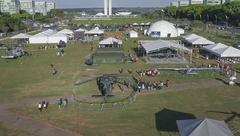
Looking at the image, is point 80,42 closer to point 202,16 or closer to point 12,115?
point 12,115

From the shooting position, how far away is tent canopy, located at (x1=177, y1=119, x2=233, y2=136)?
18.9 meters

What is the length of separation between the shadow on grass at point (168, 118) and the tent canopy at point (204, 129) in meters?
4.62

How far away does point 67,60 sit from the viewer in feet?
184

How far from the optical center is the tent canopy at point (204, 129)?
1888 centimetres

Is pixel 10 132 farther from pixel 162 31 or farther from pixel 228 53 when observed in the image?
pixel 162 31

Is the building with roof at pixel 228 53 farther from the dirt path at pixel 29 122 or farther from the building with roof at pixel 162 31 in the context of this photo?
the building with roof at pixel 162 31

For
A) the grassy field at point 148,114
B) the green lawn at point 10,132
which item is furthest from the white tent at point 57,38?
the green lawn at point 10,132

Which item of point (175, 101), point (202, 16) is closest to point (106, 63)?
point (175, 101)

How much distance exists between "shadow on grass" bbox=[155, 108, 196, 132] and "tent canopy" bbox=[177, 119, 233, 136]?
4.62m

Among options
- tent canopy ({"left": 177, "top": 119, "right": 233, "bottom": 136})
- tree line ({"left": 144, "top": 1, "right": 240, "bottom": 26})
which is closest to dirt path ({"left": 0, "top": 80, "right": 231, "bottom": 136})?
tent canopy ({"left": 177, "top": 119, "right": 233, "bottom": 136})

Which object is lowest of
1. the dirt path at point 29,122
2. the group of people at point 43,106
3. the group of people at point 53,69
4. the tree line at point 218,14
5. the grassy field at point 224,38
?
the dirt path at point 29,122

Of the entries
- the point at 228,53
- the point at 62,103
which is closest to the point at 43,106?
the point at 62,103

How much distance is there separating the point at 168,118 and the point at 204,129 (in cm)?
771

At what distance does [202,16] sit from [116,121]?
12735 cm
